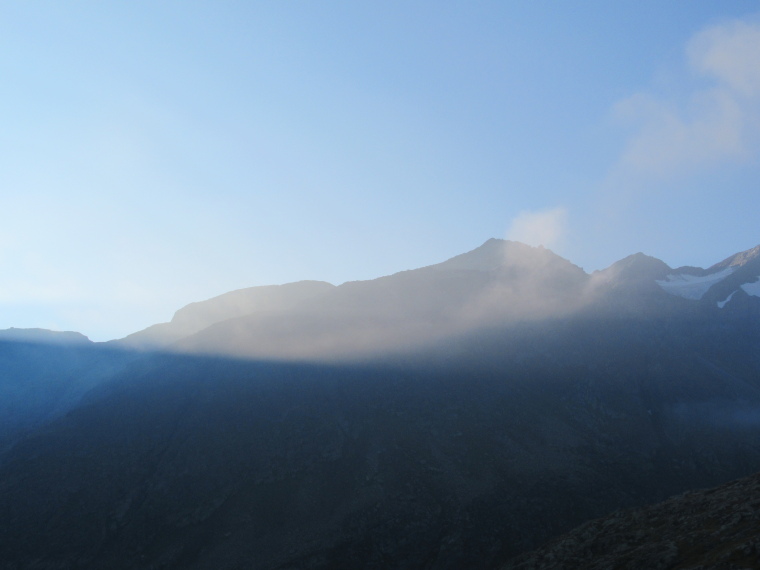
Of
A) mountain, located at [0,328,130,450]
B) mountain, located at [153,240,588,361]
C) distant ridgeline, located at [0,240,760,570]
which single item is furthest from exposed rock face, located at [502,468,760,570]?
mountain, located at [0,328,130,450]

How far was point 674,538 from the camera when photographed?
163 ft

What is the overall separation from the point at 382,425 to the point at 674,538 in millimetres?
72274

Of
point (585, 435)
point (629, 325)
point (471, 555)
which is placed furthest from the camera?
point (629, 325)

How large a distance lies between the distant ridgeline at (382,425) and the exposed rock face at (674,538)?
18.5 meters

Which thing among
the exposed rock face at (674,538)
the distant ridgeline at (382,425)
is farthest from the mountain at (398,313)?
the exposed rock face at (674,538)

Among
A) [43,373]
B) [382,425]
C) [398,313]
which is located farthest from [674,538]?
[43,373]

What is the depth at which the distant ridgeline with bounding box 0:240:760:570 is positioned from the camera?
8769 centimetres

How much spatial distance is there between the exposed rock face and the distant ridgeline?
18.5 m

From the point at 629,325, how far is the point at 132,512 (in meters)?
138

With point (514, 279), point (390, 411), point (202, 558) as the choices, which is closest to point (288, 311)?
point (390, 411)

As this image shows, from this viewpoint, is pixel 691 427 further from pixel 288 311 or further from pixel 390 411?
pixel 288 311

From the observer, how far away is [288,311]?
551 ft

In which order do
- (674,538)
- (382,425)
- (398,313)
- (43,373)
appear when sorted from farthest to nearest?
(43,373) < (398,313) < (382,425) < (674,538)

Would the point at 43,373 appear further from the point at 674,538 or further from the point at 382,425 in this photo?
the point at 674,538
